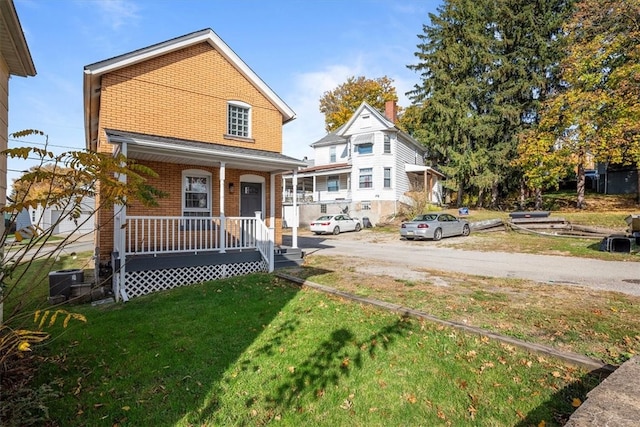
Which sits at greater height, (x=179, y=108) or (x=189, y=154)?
(x=179, y=108)

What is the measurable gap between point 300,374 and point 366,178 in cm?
2561

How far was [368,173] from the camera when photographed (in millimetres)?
28781

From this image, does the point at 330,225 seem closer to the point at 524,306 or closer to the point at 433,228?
the point at 433,228

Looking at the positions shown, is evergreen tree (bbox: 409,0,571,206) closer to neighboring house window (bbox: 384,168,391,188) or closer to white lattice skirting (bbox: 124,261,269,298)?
neighboring house window (bbox: 384,168,391,188)

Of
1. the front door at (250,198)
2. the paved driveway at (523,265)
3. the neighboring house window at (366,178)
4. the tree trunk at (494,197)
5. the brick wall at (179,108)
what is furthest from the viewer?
the tree trunk at (494,197)

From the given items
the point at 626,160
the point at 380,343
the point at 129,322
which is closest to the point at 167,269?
the point at 129,322

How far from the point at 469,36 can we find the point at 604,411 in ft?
109

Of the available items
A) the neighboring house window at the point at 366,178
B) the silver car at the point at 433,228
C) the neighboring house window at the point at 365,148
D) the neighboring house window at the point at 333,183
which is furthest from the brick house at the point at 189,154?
the neighboring house window at the point at 333,183

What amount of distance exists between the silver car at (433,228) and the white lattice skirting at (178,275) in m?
11.0

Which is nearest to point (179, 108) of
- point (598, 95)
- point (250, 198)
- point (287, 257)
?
point (250, 198)

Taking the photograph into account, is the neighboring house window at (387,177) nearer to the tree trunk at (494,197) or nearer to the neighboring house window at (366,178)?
the neighboring house window at (366,178)

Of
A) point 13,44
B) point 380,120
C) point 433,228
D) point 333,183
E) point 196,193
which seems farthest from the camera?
point 333,183

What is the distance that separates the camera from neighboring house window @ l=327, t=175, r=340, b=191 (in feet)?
103

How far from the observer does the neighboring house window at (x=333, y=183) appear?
1240 inches
